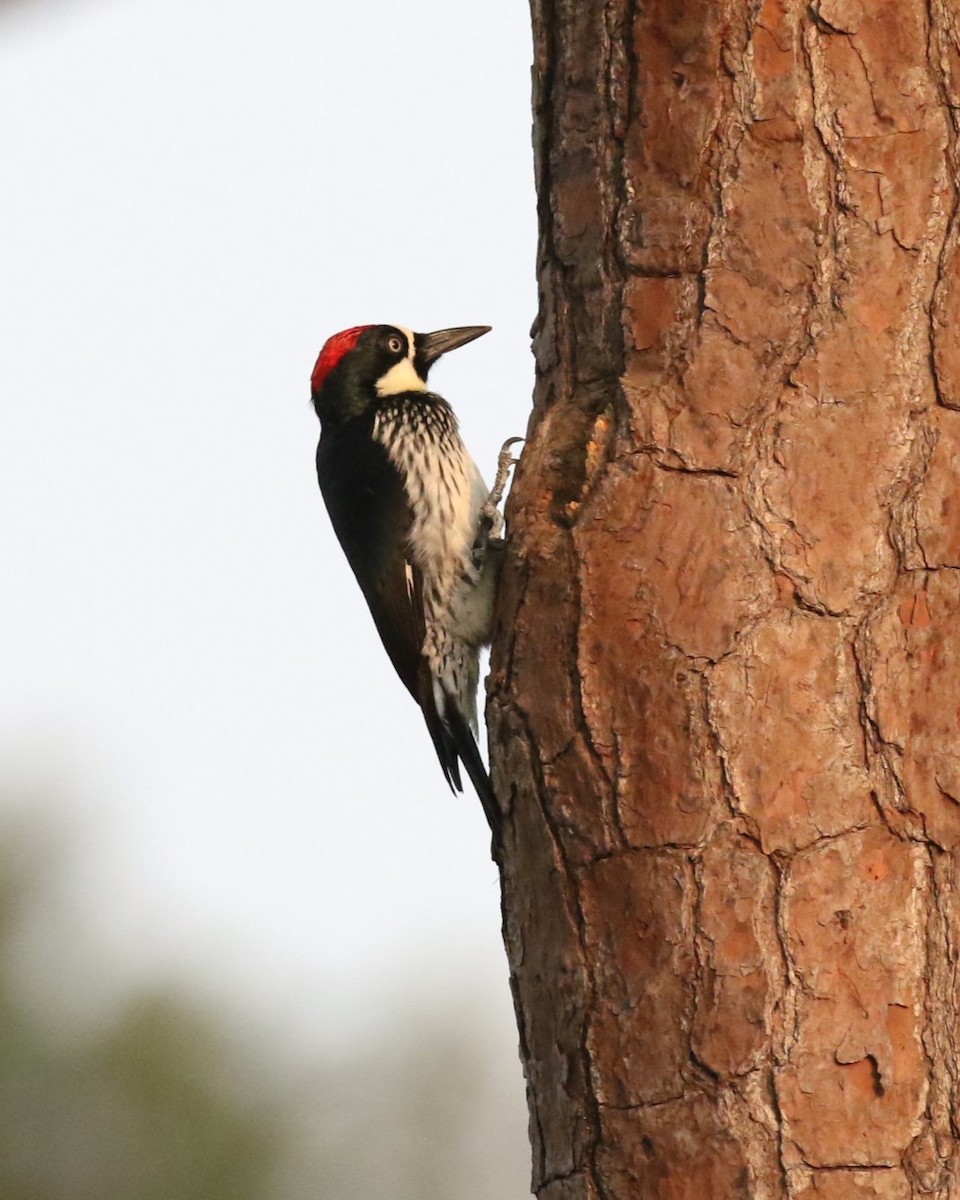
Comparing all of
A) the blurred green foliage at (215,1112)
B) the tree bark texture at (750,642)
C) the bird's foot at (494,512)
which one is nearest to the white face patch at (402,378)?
the bird's foot at (494,512)

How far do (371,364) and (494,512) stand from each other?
3.19 feet

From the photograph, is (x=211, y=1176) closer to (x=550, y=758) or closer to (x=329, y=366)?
(x=329, y=366)

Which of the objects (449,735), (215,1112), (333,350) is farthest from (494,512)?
(215,1112)

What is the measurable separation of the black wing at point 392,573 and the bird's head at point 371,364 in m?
0.30

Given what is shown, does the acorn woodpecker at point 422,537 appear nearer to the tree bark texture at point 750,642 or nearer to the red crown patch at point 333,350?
the red crown patch at point 333,350

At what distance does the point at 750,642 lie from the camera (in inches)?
106

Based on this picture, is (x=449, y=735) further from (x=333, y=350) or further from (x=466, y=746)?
(x=333, y=350)

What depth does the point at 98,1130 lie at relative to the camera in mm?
9125

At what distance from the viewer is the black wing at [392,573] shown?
180 inches

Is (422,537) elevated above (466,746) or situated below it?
above

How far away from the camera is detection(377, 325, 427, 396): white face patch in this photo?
5.16 metres

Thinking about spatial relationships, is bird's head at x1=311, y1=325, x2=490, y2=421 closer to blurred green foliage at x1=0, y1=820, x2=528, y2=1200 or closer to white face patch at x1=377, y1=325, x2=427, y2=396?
white face patch at x1=377, y1=325, x2=427, y2=396

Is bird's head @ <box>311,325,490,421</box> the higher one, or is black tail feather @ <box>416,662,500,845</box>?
bird's head @ <box>311,325,490,421</box>

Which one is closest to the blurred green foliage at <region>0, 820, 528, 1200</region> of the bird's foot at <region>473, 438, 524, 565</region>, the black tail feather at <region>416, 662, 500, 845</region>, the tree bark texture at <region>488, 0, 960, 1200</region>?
the black tail feather at <region>416, 662, 500, 845</region>
